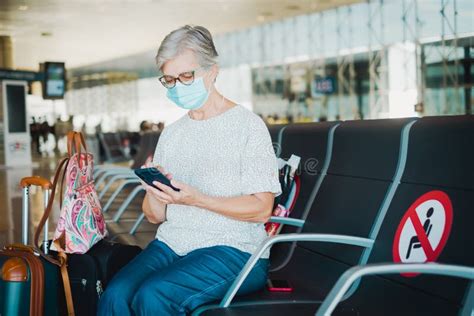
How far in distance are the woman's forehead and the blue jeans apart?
0.63m

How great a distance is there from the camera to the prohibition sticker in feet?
7.04

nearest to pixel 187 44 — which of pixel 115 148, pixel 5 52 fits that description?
pixel 115 148

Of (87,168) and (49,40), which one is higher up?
(49,40)

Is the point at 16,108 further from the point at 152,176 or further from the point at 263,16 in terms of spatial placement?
the point at 152,176

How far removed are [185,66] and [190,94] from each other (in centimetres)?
10

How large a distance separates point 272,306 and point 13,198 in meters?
7.96

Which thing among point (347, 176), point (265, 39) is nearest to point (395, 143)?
point (347, 176)

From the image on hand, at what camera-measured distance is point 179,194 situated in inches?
81.7

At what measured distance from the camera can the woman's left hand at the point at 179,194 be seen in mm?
2066

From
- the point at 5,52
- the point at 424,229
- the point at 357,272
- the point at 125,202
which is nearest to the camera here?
the point at 357,272

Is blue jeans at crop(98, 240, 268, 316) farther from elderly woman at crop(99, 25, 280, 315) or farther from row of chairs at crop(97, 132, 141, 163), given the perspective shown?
row of chairs at crop(97, 132, 141, 163)

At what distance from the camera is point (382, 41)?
58.7 ft

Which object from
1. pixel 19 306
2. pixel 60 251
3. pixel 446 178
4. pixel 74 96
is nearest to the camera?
pixel 446 178

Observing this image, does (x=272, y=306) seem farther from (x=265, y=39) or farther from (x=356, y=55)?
(x=265, y=39)
